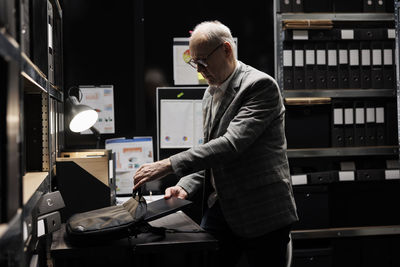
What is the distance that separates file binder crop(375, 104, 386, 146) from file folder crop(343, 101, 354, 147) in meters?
0.17

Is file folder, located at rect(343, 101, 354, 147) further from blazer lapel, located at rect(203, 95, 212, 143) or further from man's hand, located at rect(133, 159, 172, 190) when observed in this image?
man's hand, located at rect(133, 159, 172, 190)

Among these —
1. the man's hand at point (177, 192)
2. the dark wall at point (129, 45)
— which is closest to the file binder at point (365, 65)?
the dark wall at point (129, 45)

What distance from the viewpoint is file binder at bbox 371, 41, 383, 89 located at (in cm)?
280

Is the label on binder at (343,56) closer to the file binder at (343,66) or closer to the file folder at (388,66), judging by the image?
the file binder at (343,66)

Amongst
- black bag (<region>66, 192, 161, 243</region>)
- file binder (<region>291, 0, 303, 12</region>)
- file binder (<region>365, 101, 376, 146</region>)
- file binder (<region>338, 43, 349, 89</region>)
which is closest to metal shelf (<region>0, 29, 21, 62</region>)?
black bag (<region>66, 192, 161, 243</region>)

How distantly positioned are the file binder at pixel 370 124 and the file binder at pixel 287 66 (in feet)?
→ 1.75

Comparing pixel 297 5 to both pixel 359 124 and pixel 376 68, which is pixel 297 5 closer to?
A: pixel 376 68

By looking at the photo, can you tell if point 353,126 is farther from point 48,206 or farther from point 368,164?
point 48,206

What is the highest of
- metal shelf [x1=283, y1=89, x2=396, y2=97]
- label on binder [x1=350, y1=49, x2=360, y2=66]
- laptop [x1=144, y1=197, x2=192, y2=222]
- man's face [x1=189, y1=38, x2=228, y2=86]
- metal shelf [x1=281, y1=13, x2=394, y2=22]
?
metal shelf [x1=281, y1=13, x2=394, y2=22]

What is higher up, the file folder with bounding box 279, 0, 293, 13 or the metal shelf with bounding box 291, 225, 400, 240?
the file folder with bounding box 279, 0, 293, 13

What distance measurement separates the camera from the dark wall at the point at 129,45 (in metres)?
2.83

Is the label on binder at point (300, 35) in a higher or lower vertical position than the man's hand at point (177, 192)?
higher

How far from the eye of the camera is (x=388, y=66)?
2803 millimetres

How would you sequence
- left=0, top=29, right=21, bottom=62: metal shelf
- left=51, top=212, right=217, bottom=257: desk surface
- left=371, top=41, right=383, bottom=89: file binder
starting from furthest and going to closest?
left=371, top=41, right=383, bottom=89: file binder
left=51, top=212, right=217, bottom=257: desk surface
left=0, top=29, right=21, bottom=62: metal shelf
